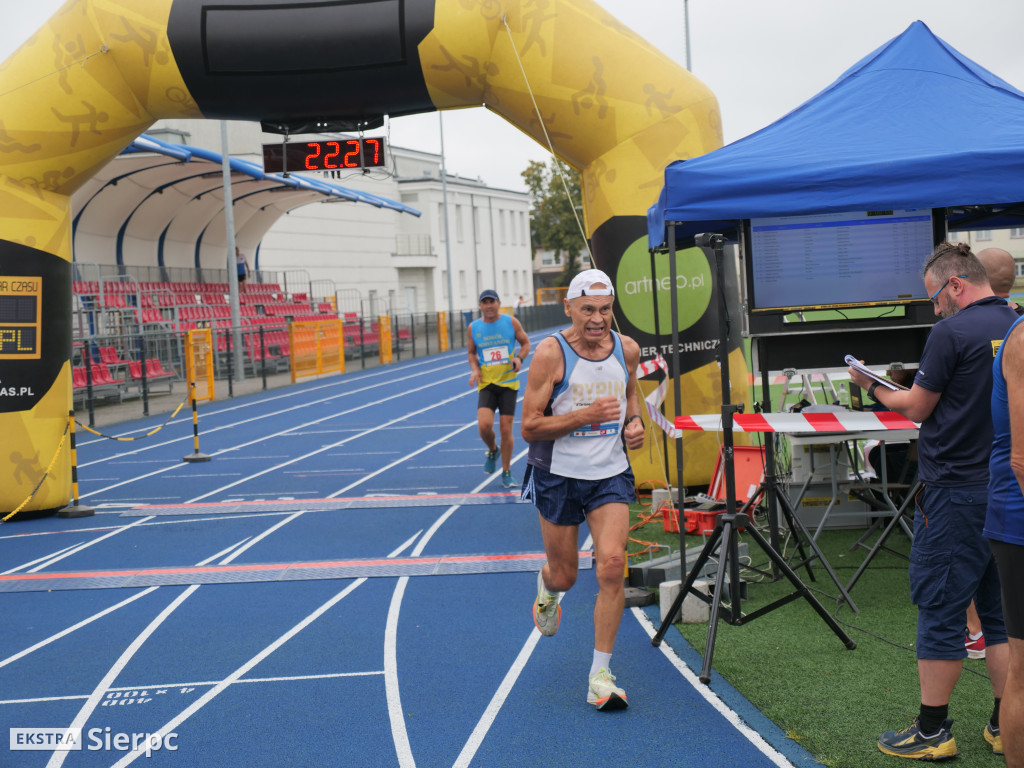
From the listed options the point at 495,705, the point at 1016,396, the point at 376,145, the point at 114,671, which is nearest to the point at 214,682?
the point at 114,671

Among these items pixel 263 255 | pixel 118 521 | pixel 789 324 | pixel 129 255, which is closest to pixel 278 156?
pixel 118 521

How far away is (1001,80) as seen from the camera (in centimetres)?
712

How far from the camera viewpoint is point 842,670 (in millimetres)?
5277

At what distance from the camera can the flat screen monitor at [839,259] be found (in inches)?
268

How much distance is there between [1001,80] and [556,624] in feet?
15.7

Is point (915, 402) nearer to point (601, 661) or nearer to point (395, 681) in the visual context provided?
point (601, 661)

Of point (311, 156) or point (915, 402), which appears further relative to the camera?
point (311, 156)

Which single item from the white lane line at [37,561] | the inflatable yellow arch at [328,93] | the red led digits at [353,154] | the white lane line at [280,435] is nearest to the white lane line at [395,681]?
the white lane line at [37,561]

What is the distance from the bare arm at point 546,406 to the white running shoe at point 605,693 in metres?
1.16

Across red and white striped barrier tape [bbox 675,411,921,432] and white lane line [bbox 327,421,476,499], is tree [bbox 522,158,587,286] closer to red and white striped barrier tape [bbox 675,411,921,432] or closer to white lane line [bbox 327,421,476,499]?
white lane line [bbox 327,421,476,499]

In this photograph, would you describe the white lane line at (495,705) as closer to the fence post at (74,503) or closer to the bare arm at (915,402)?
the bare arm at (915,402)

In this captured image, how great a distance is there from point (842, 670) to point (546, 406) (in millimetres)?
2002

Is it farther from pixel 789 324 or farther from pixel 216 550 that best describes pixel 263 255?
pixel 789 324

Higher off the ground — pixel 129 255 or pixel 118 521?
pixel 129 255
